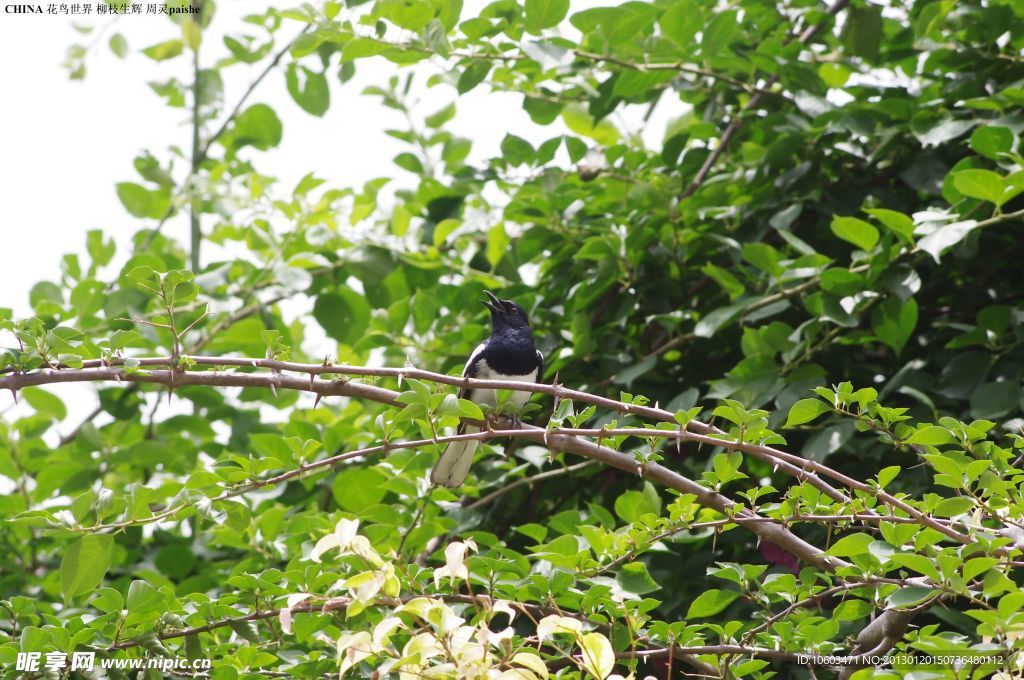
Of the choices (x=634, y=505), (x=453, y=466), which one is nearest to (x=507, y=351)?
(x=453, y=466)

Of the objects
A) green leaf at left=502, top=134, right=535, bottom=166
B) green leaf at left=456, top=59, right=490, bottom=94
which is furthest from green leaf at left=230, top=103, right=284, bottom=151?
green leaf at left=456, top=59, right=490, bottom=94

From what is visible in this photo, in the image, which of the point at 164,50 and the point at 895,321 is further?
the point at 164,50

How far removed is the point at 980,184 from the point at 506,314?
1736 millimetres

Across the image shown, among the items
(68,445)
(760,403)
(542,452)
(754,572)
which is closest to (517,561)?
(754,572)

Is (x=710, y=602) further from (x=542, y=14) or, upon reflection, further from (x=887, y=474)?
(x=542, y=14)

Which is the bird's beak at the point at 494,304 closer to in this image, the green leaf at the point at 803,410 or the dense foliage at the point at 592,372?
the dense foliage at the point at 592,372

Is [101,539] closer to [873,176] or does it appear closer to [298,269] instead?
[298,269]

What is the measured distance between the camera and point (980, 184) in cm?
288

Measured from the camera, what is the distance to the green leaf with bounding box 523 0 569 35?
11.1ft

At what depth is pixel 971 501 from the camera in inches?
80.1

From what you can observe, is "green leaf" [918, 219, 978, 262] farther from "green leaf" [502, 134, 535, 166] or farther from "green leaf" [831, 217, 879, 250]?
"green leaf" [502, 134, 535, 166]

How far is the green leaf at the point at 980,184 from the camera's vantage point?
9.36 feet

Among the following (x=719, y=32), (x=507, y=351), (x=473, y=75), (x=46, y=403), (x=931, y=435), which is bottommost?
(x=46, y=403)

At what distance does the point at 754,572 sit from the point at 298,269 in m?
2.27
